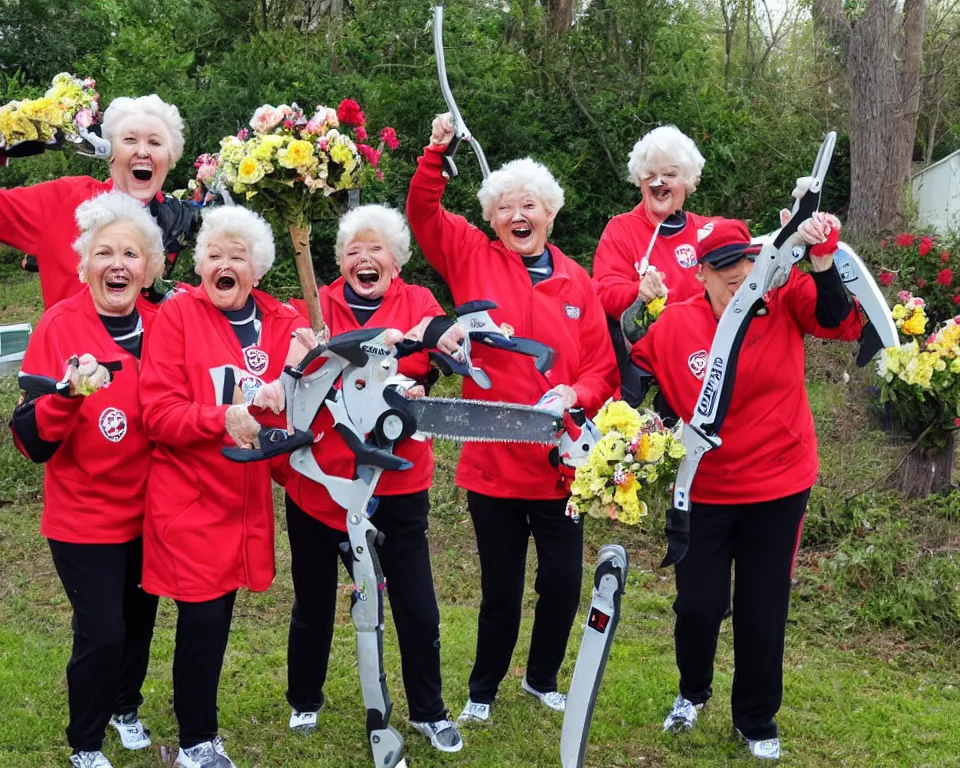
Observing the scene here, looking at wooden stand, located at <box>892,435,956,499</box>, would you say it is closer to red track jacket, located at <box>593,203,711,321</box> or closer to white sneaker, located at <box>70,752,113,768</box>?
red track jacket, located at <box>593,203,711,321</box>

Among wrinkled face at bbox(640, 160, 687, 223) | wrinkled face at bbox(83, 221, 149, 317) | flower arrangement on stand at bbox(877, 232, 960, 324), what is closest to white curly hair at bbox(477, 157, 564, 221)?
wrinkled face at bbox(640, 160, 687, 223)

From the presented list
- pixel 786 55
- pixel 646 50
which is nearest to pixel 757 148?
pixel 646 50

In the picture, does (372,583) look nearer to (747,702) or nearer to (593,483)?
(593,483)

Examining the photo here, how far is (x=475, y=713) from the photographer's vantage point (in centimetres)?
482

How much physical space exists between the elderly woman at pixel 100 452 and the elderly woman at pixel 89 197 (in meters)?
0.48

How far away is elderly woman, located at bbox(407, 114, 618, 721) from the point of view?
441 centimetres

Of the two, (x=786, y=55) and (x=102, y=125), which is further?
(x=786, y=55)

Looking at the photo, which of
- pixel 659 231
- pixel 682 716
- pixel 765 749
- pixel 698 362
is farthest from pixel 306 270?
pixel 765 749

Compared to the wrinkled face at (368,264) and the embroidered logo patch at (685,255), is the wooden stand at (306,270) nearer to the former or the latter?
the wrinkled face at (368,264)

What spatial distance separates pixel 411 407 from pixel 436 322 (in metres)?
0.33

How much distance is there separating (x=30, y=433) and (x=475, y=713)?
2143 millimetres

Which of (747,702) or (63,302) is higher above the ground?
(63,302)

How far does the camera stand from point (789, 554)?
14.0 ft

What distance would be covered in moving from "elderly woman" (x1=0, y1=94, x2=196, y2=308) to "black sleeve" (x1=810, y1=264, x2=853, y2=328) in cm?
244
